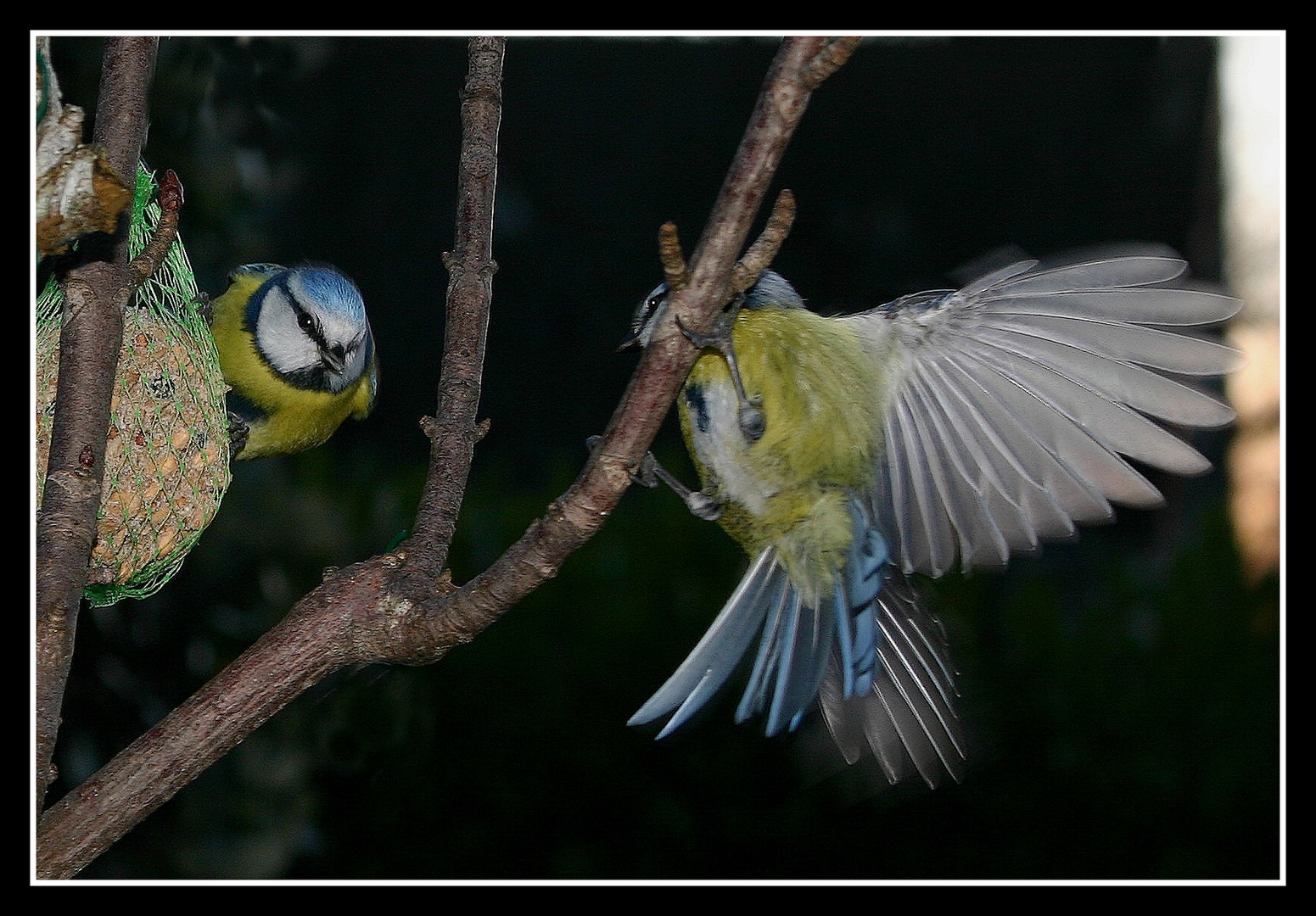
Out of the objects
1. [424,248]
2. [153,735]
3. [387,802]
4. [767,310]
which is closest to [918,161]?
[424,248]

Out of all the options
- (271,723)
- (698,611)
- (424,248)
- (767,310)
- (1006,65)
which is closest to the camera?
(767,310)

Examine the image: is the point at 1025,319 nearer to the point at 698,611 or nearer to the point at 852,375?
the point at 852,375

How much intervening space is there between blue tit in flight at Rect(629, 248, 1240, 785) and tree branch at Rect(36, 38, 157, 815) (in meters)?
0.66

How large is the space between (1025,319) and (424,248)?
9.27 ft

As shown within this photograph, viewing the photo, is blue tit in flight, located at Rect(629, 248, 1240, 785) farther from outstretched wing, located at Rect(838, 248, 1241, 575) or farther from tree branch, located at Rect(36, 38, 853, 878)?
tree branch, located at Rect(36, 38, 853, 878)

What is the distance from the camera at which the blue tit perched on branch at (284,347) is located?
1.97 metres

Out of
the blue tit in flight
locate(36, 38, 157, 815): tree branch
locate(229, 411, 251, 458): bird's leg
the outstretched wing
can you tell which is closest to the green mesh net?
locate(36, 38, 157, 815): tree branch

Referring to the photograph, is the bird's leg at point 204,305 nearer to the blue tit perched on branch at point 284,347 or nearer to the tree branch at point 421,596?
the blue tit perched on branch at point 284,347

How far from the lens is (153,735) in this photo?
3.92 feet

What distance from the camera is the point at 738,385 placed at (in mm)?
1605

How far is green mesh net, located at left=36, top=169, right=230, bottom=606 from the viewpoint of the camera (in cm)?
133

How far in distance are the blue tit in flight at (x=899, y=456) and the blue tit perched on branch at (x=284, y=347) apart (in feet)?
1.90

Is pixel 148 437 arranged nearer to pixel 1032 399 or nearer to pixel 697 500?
pixel 697 500

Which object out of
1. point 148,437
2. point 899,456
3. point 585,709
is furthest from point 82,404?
point 585,709
